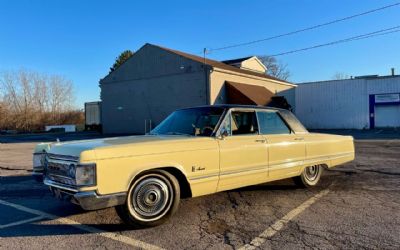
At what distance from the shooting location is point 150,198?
4918 mm

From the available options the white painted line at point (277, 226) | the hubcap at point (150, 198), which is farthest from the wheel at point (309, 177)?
the hubcap at point (150, 198)

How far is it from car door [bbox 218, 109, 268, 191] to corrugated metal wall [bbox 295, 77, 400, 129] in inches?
1368

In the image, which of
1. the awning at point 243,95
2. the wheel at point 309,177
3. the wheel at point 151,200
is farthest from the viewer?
the awning at point 243,95

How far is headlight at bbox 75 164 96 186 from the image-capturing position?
4.36m

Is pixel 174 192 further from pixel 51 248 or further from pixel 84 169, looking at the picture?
pixel 51 248

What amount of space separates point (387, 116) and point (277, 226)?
36.5m

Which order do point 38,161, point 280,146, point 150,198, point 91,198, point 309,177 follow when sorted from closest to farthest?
point 91,198 → point 150,198 → point 38,161 → point 280,146 → point 309,177

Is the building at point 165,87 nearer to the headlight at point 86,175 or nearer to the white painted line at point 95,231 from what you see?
the white painted line at point 95,231

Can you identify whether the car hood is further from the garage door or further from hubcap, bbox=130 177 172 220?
the garage door

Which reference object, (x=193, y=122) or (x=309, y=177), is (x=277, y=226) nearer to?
(x=193, y=122)

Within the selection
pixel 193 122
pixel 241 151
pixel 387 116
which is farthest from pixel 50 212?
pixel 387 116

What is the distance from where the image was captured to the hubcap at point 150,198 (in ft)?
15.8

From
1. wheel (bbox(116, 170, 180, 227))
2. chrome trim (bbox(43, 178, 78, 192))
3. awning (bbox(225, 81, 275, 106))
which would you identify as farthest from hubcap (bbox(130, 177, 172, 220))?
awning (bbox(225, 81, 275, 106))

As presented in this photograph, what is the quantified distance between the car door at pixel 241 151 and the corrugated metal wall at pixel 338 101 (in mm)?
34749
